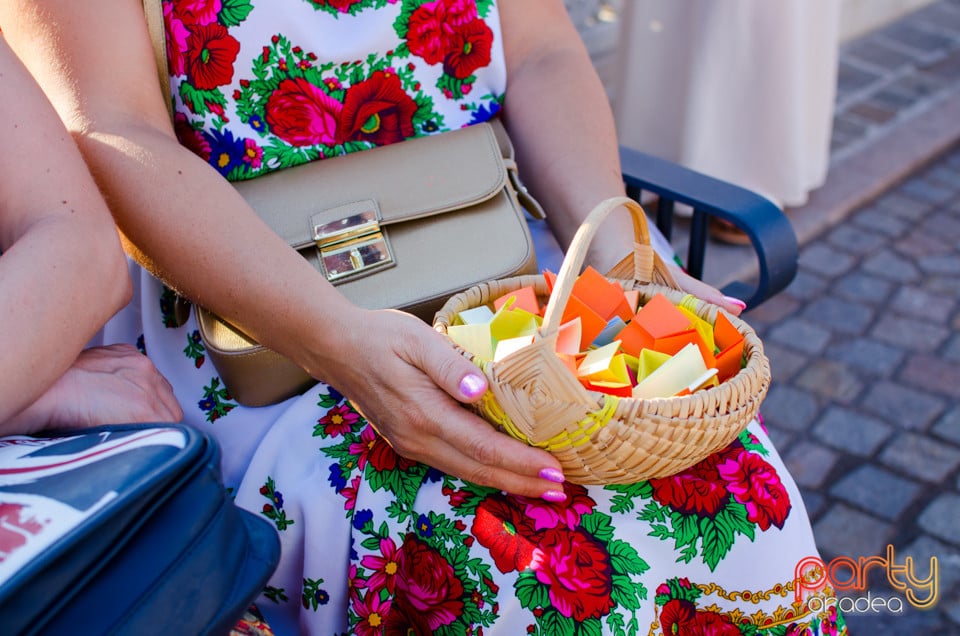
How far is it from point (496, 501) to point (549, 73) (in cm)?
82

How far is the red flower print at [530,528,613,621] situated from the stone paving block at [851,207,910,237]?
9.36 feet

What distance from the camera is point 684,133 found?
3213 millimetres

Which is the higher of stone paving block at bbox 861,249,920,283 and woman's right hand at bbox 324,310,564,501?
woman's right hand at bbox 324,310,564,501

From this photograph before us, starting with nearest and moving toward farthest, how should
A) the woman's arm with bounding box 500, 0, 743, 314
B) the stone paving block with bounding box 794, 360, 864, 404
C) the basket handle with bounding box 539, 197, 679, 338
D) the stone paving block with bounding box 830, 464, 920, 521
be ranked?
1. the basket handle with bounding box 539, 197, 679, 338
2. the woman's arm with bounding box 500, 0, 743, 314
3. the stone paving block with bounding box 830, 464, 920, 521
4. the stone paving block with bounding box 794, 360, 864, 404

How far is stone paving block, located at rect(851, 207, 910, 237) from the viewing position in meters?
3.53

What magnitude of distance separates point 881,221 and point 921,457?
1.40 metres

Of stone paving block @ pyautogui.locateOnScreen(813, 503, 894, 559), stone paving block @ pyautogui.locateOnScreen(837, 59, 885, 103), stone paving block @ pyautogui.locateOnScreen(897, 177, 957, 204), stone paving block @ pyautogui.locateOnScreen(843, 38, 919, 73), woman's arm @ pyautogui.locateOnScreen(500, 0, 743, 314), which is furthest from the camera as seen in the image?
stone paving block @ pyautogui.locateOnScreen(843, 38, 919, 73)

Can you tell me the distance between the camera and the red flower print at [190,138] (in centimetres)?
136

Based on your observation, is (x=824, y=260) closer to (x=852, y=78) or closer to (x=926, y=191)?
(x=926, y=191)

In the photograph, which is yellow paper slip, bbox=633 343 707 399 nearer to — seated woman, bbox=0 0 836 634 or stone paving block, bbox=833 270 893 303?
seated woman, bbox=0 0 836 634

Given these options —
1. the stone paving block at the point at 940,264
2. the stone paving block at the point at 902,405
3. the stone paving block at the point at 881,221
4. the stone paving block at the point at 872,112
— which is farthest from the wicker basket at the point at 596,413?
the stone paving block at the point at 872,112

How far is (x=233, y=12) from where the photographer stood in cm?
132

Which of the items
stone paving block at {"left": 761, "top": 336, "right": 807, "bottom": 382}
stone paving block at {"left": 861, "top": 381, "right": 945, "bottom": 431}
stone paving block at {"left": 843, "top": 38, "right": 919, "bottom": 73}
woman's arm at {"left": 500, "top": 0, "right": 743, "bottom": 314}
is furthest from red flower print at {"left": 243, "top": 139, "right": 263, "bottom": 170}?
stone paving block at {"left": 843, "top": 38, "right": 919, "bottom": 73}

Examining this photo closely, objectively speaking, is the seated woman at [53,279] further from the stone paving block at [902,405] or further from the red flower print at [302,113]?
the stone paving block at [902,405]
